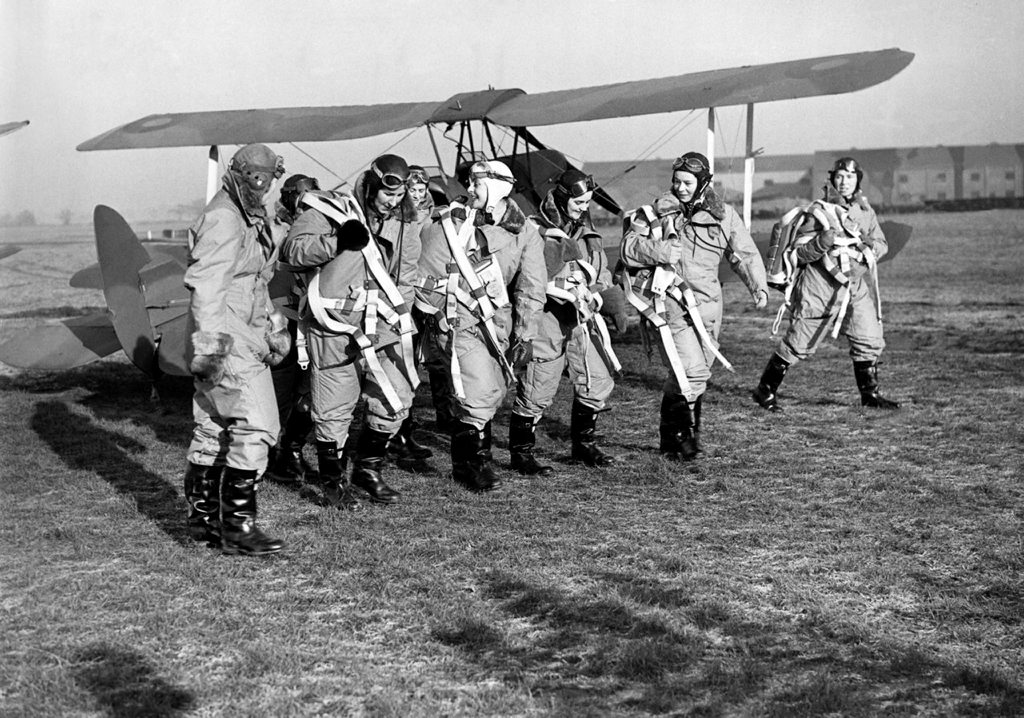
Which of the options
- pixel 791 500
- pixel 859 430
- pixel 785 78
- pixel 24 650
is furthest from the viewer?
pixel 785 78

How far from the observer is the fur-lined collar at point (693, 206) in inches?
311

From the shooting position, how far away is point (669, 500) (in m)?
7.07

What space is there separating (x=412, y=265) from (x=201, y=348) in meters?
1.99

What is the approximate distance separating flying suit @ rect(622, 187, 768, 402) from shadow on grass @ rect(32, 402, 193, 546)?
352 centimetres

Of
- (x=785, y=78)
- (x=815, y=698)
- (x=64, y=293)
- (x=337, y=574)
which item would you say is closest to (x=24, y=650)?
(x=337, y=574)

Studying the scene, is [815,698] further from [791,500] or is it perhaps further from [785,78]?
[785,78]

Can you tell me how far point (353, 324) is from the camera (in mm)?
6598

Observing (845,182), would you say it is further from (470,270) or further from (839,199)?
(470,270)

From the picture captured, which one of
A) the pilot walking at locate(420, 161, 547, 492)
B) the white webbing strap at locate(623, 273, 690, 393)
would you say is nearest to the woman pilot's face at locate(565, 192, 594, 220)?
the pilot walking at locate(420, 161, 547, 492)

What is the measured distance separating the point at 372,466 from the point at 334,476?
10.9 inches

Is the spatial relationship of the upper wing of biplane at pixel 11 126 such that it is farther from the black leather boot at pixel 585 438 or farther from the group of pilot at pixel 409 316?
the black leather boot at pixel 585 438

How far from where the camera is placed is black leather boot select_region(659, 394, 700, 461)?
8125 mm

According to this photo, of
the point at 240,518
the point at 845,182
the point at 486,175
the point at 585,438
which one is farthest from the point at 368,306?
the point at 845,182

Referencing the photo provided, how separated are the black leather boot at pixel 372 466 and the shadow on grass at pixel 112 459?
43.9 inches
